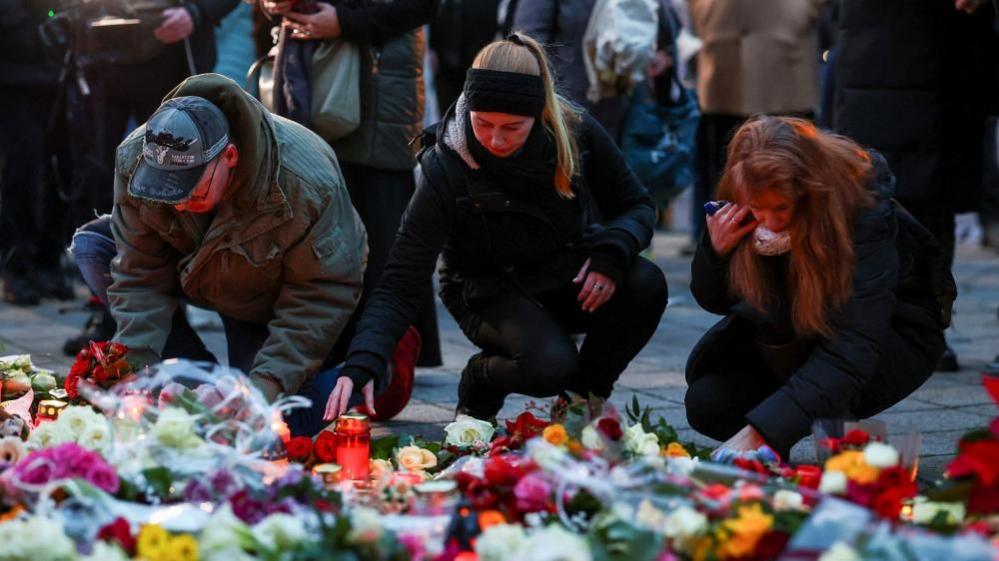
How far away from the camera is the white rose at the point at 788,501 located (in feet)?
8.80

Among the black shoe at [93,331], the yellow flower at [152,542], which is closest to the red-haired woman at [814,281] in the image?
the yellow flower at [152,542]

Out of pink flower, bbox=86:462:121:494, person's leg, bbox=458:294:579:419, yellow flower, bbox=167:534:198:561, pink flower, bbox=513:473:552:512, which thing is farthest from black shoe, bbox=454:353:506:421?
yellow flower, bbox=167:534:198:561

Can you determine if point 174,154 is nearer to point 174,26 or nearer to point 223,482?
point 223,482

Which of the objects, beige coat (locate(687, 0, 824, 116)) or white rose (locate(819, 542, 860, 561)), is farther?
beige coat (locate(687, 0, 824, 116))

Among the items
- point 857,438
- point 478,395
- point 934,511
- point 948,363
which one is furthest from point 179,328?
point 948,363

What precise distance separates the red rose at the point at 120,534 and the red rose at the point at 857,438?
4.54ft

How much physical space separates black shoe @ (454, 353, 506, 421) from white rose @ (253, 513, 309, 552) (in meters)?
1.78

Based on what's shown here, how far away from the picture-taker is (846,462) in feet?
9.18

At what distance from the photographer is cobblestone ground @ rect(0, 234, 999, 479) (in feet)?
15.4

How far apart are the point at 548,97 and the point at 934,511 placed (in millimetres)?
1687

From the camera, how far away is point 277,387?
3.93 metres

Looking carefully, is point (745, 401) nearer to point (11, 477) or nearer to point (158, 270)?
point (158, 270)

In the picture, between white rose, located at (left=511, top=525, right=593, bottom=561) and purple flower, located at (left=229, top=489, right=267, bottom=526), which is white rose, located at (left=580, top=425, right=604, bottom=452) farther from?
purple flower, located at (left=229, top=489, right=267, bottom=526)

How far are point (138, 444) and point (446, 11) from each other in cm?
493
